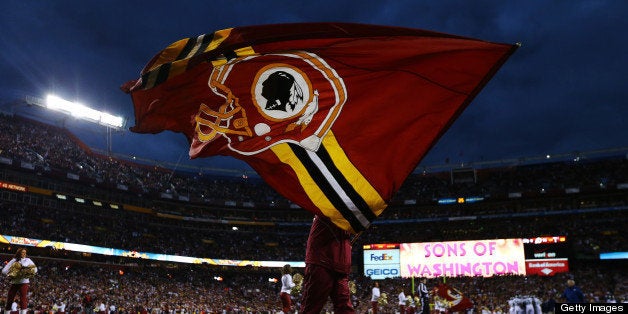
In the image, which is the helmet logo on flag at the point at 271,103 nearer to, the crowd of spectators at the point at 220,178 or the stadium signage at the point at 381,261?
the stadium signage at the point at 381,261

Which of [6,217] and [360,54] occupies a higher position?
[6,217]

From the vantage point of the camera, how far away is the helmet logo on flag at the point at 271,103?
614cm

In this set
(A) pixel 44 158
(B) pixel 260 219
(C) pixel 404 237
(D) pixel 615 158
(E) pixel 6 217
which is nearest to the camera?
(E) pixel 6 217

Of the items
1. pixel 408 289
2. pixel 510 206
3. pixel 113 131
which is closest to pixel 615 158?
pixel 510 206

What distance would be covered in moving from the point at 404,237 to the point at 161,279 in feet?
90.4

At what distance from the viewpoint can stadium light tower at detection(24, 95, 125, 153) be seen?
5731 cm

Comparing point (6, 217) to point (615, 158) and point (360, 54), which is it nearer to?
point (360, 54)

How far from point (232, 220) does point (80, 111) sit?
23563 millimetres

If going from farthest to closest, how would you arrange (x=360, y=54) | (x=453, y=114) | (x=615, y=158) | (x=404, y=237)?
(x=615, y=158)
(x=404, y=237)
(x=360, y=54)
(x=453, y=114)

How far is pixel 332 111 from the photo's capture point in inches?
241

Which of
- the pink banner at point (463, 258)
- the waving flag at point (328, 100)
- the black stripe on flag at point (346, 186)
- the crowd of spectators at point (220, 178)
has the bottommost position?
the black stripe on flag at point (346, 186)

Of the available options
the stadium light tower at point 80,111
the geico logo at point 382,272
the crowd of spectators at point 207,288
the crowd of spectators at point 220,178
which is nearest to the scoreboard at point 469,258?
the geico logo at point 382,272

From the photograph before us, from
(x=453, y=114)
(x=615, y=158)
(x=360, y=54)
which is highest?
(x=615, y=158)

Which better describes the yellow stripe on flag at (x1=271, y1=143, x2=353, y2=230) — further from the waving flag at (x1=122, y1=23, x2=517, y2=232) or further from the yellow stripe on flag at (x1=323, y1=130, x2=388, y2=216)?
the yellow stripe on flag at (x1=323, y1=130, x2=388, y2=216)
